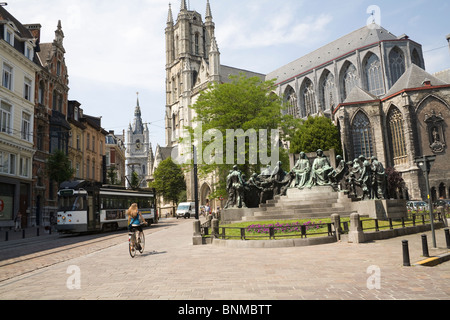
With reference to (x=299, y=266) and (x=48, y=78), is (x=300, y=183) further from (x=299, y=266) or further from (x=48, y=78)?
(x=48, y=78)

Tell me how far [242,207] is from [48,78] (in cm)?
2320

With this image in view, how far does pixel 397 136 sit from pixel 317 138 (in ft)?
37.8

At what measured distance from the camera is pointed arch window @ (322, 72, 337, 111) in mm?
64062

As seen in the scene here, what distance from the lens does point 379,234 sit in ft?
38.8

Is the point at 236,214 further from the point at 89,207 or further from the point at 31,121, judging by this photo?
the point at 31,121

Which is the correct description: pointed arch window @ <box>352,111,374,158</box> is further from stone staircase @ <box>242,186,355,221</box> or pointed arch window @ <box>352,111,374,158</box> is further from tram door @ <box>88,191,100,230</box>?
tram door @ <box>88,191,100,230</box>

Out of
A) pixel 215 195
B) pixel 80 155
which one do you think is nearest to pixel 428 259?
pixel 215 195

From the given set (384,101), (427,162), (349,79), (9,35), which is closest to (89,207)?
(9,35)

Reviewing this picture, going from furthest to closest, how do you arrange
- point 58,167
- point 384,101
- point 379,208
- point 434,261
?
1. point 384,101
2. point 58,167
3. point 379,208
4. point 434,261

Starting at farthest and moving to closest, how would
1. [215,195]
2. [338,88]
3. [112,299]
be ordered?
[338,88]
[215,195]
[112,299]

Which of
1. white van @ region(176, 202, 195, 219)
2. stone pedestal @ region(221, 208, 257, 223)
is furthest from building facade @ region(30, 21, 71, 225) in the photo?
white van @ region(176, 202, 195, 219)

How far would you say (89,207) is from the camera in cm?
1989

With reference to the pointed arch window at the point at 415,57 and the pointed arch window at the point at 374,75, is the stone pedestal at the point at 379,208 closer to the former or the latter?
the pointed arch window at the point at 374,75

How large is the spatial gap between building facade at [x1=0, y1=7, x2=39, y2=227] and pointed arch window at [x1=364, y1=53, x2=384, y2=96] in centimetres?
5142
